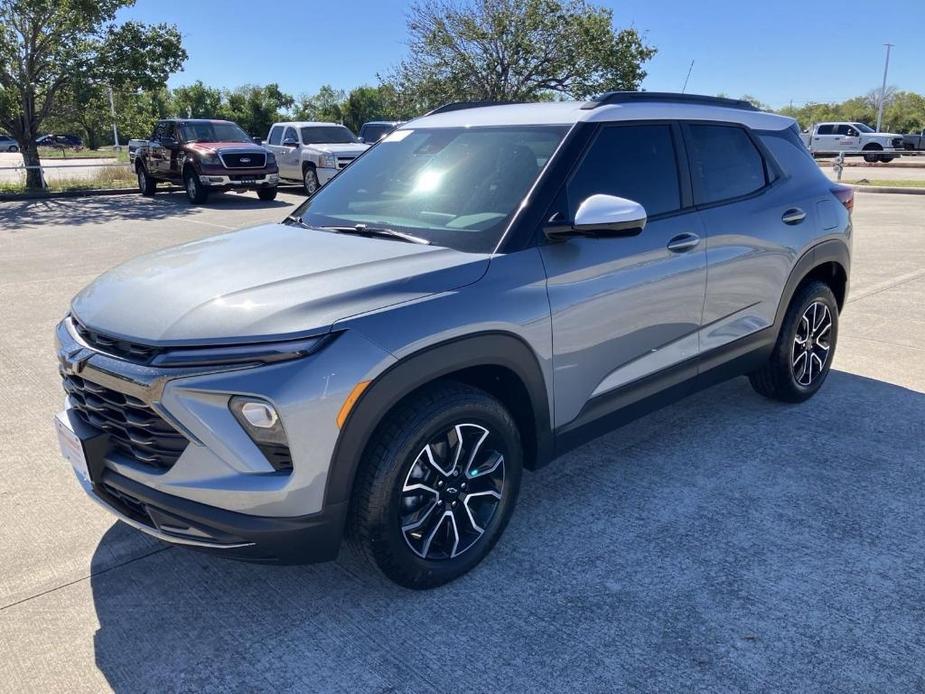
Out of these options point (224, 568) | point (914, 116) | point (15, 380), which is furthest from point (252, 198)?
point (914, 116)

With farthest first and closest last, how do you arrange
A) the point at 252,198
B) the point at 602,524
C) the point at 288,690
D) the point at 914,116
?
the point at 914,116 < the point at 252,198 < the point at 602,524 < the point at 288,690

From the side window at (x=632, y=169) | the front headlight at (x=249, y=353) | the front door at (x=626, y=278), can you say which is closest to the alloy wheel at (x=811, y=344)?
the front door at (x=626, y=278)

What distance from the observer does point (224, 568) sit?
10.3 ft

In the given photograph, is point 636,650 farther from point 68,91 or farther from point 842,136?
point 842,136

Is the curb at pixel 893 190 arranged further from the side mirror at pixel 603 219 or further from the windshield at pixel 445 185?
the side mirror at pixel 603 219

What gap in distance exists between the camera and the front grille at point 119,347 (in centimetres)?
252

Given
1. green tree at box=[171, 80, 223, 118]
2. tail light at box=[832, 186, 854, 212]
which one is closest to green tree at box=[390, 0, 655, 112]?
tail light at box=[832, 186, 854, 212]

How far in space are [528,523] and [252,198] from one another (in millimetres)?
17667

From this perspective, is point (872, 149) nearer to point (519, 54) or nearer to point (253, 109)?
point (519, 54)

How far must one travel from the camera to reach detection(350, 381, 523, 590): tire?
262cm

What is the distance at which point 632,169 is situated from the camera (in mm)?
3580

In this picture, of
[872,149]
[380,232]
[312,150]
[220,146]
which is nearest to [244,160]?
[220,146]

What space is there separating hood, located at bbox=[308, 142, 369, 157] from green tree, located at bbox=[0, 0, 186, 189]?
18.8ft

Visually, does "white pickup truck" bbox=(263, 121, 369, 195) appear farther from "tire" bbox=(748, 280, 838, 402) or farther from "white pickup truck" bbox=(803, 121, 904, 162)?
"white pickup truck" bbox=(803, 121, 904, 162)
